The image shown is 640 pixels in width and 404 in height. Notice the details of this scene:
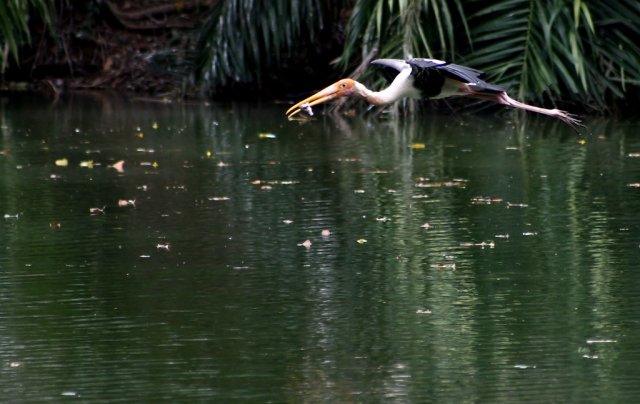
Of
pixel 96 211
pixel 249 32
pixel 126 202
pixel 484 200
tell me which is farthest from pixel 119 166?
pixel 249 32

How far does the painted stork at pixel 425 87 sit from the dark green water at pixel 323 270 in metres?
0.83

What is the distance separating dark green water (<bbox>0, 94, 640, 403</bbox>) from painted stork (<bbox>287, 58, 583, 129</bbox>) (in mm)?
831

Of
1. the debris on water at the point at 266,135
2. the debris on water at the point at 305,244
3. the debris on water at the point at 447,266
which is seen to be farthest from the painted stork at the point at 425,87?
the debris on water at the point at 266,135

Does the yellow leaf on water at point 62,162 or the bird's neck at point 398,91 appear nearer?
the bird's neck at point 398,91

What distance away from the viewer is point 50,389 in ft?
20.0

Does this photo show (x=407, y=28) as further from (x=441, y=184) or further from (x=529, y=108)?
(x=529, y=108)

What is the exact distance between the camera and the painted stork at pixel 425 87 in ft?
32.4

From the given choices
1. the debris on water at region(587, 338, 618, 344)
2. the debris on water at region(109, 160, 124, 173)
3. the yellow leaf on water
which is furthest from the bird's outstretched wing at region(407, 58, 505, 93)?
the yellow leaf on water

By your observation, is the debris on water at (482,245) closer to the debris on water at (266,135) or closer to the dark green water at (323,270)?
the dark green water at (323,270)

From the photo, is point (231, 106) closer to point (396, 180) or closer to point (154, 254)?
point (396, 180)

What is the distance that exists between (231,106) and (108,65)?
4.18 m

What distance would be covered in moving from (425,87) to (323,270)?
241 centimetres

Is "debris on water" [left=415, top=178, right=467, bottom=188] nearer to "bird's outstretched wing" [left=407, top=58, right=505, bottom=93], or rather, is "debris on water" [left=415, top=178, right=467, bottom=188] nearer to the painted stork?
the painted stork

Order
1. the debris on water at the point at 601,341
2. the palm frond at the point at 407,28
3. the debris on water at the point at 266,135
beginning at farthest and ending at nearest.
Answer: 1. the palm frond at the point at 407,28
2. the debris on water at the point at 266,135
3. the debris on water at the point at 601,341
